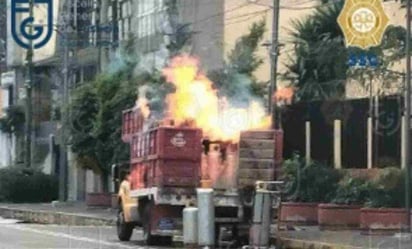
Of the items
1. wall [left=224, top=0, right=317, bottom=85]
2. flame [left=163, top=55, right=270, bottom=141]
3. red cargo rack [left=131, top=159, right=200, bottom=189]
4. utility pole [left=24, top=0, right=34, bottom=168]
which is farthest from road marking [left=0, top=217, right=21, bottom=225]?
red cargo rack [left=131, top=159, right=200, bottom=189]

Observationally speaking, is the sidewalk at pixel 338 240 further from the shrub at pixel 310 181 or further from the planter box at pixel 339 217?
the shrub at pixel 310 181

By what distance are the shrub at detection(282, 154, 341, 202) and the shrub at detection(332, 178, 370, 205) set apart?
0.67m

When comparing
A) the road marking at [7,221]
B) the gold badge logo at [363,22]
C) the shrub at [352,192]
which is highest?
the gold badge logo at [363,22]

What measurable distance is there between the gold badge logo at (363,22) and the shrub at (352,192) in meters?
6.87

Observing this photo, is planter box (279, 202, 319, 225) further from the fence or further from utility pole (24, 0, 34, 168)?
utility pole (24, 0, 34, 168)

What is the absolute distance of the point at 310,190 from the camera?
32656 mm

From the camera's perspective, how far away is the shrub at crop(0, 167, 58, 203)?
5319 cm

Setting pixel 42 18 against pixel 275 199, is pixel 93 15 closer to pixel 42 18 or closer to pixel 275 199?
pixel 42 18

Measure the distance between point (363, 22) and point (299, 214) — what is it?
301 inches

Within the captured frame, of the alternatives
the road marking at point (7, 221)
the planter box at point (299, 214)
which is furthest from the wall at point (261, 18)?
the road marking at point (7, 221)

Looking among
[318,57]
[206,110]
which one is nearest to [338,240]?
[206,110]

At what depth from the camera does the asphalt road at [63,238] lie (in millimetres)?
25875

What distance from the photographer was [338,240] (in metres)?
24.8

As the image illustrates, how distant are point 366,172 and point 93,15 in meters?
24.8
